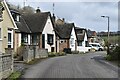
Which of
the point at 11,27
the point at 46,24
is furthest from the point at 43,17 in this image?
the point at 11,27

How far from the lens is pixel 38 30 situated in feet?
151

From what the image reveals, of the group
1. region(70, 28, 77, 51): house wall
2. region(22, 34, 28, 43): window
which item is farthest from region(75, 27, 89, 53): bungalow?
region(22, 34, 28, 43): window

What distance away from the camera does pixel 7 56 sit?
17.1 metres

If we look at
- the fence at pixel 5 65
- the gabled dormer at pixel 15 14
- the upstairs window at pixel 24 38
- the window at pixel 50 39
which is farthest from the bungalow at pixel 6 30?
the window at pixel 50 39

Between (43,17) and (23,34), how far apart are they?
24.9ft

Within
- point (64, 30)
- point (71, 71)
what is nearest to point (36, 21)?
point (64, 30)

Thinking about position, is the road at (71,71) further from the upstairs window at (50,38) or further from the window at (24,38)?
the upstairs window at (50,38)

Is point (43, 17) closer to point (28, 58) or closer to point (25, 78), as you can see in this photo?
point (28, 58)

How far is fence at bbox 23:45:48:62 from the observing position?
27.8 meters

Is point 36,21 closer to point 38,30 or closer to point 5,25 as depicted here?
point 38,30

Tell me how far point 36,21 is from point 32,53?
1757 centimetres

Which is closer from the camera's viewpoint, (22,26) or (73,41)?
(22,26)

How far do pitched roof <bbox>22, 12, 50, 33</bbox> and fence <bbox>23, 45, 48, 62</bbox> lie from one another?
933 cm

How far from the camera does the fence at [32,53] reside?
2780cm
